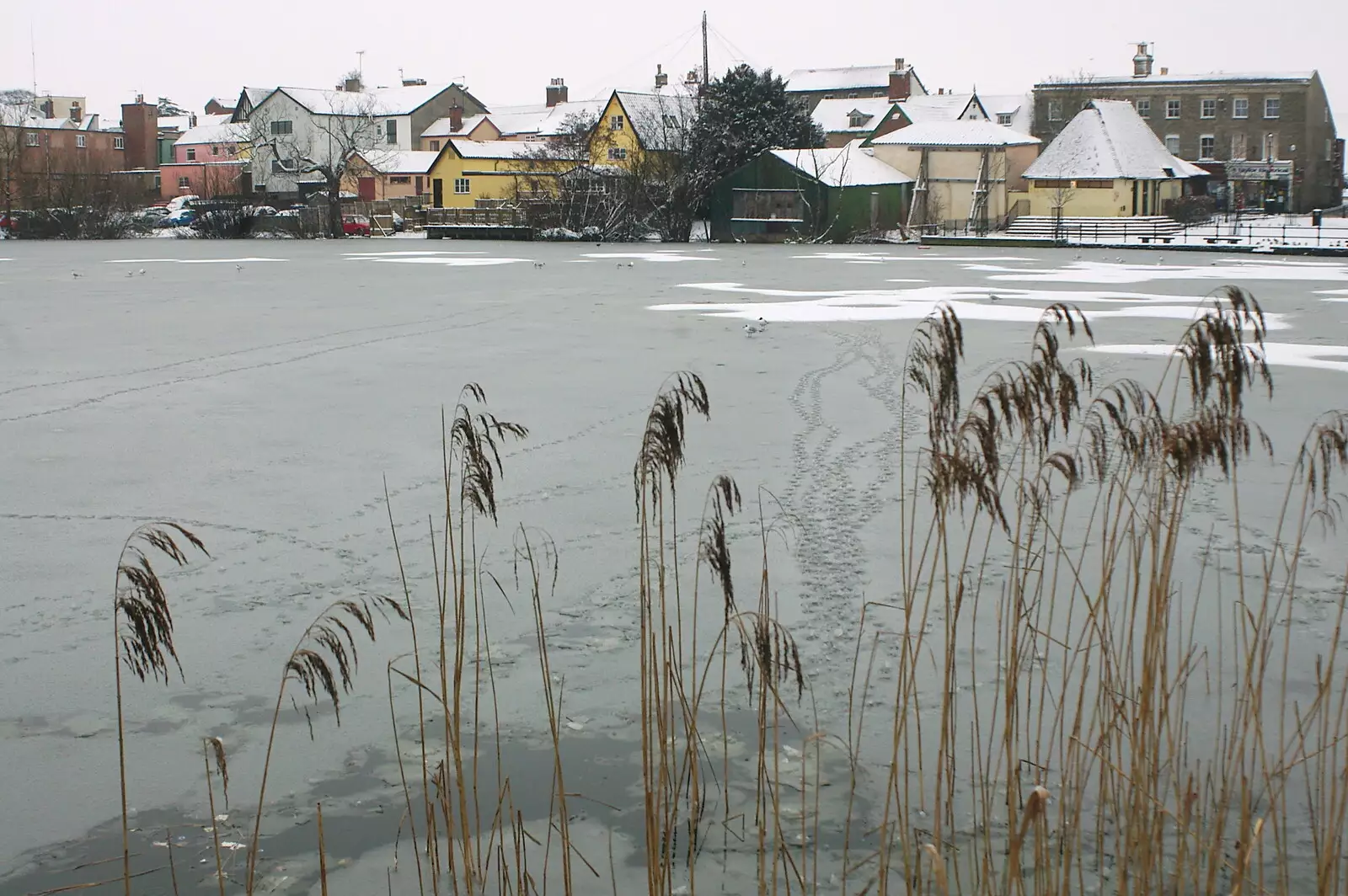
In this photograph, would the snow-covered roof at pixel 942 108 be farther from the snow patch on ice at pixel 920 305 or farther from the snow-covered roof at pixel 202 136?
the snow patch on ice at pixel 920 305

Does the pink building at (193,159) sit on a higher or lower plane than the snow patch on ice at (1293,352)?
higher

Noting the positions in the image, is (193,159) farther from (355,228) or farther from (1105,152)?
(1105,152)

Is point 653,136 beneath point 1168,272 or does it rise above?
above

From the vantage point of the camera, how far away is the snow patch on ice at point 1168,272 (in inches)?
968

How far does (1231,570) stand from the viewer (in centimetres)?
573

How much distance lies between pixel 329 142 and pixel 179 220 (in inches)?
426

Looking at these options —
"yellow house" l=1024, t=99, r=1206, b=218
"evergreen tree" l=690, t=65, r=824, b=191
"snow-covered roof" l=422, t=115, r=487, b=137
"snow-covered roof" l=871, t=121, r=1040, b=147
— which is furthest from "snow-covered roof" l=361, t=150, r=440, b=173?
"yellow house" l=1024, t=99, r=1206, b=218

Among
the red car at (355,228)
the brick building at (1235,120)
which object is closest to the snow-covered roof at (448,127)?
the red car at (355,228)

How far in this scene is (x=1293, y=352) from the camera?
13.2 meters

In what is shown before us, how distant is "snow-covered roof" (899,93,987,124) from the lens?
2724 inches

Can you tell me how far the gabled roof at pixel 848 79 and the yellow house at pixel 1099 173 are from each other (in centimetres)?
2687

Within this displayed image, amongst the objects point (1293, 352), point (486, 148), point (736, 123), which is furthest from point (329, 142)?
point (1293, 352)

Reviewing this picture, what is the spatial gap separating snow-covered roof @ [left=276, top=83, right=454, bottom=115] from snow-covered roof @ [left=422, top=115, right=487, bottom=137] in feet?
4.65

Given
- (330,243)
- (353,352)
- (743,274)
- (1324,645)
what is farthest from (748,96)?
(1324,645)
